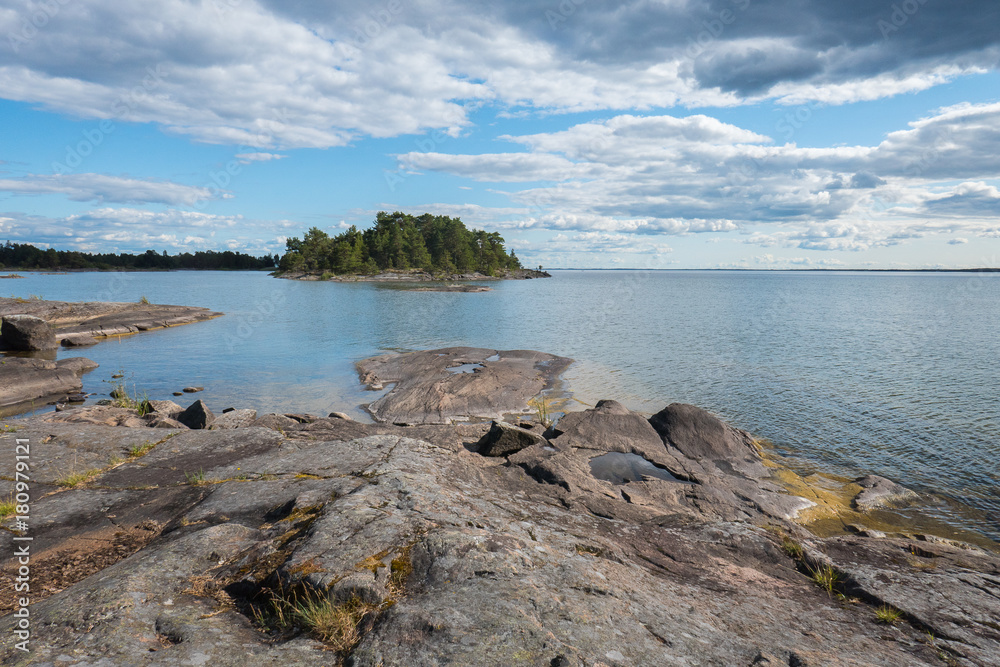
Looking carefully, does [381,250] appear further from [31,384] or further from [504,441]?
[504,441]

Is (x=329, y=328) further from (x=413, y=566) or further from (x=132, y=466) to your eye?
(x=413, y=566)

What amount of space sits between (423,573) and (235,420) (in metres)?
11.5

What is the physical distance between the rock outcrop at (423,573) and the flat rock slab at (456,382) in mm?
9429

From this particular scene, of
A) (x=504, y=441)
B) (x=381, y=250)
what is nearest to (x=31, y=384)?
(x=504, y=441)

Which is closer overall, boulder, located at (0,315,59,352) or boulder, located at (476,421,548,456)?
boulder, located at (476,421,548,456)

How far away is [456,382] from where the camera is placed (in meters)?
22.0

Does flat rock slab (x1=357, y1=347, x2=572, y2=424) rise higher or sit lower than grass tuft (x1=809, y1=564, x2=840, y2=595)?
lower

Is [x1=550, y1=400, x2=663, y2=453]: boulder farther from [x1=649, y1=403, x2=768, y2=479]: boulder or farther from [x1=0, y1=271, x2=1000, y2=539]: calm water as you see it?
[x1=0, y1=271, x2=1000, y2=539]: calm water

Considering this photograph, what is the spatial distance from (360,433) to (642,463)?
775 centimetres

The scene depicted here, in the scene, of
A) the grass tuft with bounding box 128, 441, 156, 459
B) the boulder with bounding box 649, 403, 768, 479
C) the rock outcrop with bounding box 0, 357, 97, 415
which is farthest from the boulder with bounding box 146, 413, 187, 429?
the boulder with bounding box 649, 403, 768, 479

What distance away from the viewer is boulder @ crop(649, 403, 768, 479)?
14062 millimetres

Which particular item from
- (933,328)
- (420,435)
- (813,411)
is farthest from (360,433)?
(933,328)

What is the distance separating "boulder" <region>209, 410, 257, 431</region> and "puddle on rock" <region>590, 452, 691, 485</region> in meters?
9.74

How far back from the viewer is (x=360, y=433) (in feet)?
40.8
